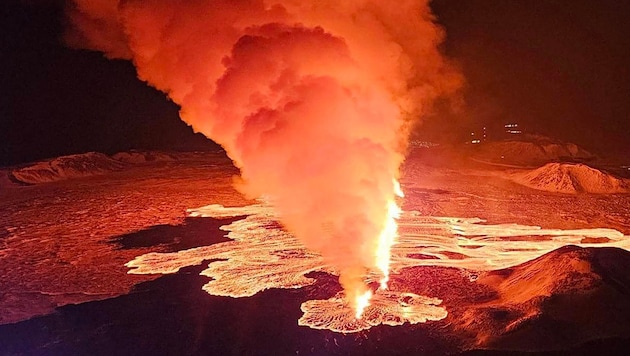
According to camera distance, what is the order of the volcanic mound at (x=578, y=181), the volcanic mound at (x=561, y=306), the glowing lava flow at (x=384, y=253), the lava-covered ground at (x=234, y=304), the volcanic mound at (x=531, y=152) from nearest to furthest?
the volcanic mound at (x=561, y=306)
the lava-covered ground at (x=234, y=304)
the glowing lava flow at (x=384, y=253)
the volcanic mound at (x=578, y=181)
the volcanic mound at (x=531, y=152)

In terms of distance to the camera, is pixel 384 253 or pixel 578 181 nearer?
pixel 384 253

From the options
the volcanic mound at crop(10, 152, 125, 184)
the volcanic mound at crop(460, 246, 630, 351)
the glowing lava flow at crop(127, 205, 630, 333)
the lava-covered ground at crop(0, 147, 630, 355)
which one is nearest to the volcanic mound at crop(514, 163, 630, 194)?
the lava-covered ground at crop(0, 147, 630, 355)

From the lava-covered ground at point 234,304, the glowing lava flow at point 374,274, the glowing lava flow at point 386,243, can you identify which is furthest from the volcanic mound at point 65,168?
the glowing lava flow at point 386,243

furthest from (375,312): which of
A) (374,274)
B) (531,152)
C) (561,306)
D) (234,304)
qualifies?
(531,152)

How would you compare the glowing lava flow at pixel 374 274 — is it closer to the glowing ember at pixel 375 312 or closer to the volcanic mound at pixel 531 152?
the glowing ember at pixel 375 312

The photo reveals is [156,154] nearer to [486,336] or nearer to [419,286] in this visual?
[419,286]

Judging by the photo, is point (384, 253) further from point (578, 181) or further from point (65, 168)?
point (65, 168)

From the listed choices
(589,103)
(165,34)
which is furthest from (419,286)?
(589,103)
